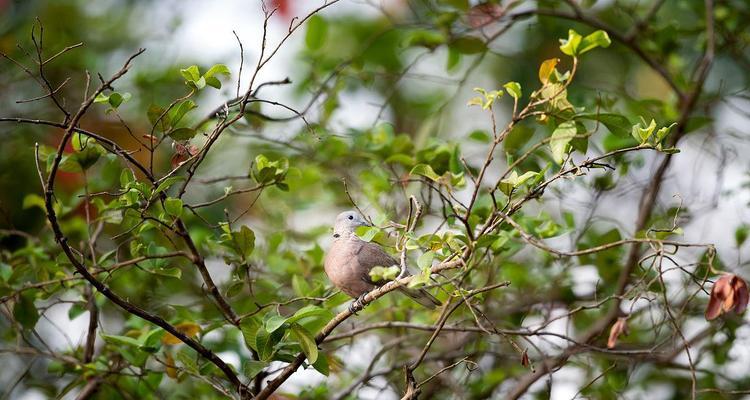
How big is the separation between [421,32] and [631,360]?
1581 mm

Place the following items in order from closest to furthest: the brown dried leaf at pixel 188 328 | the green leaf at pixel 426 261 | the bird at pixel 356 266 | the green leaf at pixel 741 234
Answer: the green leaf at pixel 426 261
the brown dried leaf at pixel 188 328
the bird at pixel 356 266
the green leaf at pixel 741 234

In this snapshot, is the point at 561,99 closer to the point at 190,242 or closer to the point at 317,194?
the point at 190,242

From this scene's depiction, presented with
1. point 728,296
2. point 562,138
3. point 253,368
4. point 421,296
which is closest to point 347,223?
point 421,296

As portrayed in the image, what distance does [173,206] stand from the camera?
2672 millimetres

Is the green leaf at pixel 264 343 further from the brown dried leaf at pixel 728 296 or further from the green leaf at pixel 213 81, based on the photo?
the brown dried leaf at pixel 728 296

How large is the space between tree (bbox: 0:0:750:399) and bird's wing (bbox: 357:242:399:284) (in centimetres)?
9

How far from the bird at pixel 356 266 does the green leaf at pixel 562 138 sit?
0.67 m

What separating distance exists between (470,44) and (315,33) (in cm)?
85

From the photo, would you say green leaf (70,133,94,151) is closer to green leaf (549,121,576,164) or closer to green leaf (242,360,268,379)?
green leaf (242,360,268,379)

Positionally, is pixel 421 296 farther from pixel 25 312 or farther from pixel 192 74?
pixel 25 312

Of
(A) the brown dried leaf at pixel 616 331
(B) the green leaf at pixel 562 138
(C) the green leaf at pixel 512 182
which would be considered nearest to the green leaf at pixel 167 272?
(C) the green leaf at pixel 512 182

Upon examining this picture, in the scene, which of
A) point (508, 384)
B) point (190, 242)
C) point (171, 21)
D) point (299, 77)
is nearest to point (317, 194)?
point (299, 77)

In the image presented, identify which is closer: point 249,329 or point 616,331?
point 616,331

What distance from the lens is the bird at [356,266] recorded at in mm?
3277
